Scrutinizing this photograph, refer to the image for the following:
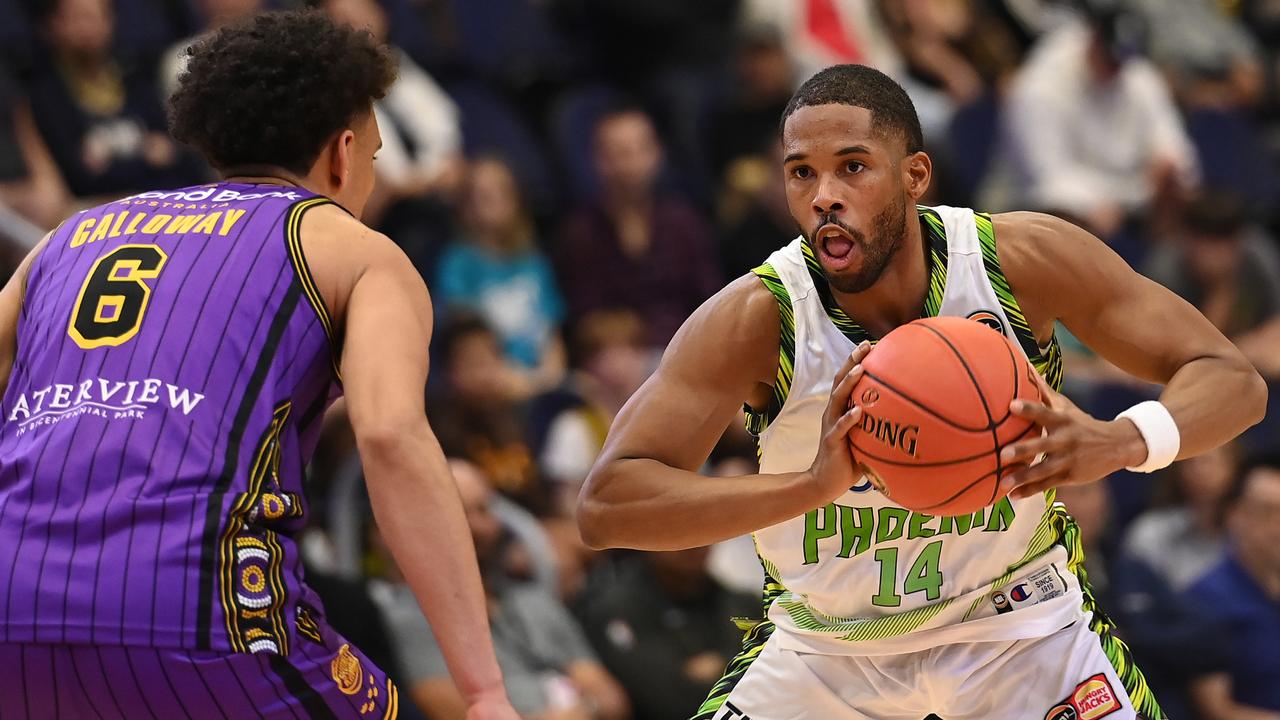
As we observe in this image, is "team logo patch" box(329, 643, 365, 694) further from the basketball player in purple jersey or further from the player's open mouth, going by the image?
the player's open mouth

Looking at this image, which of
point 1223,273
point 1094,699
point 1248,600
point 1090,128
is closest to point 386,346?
point 1094,699

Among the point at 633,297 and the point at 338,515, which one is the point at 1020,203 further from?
the point at 338,515

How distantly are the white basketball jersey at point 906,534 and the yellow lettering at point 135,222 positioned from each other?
150 centimetres

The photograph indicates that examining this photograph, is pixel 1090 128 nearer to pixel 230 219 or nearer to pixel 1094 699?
pixel 1094 699

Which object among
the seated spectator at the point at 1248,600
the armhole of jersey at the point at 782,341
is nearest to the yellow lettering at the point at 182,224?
the armhole of jersey at the point at 782,341

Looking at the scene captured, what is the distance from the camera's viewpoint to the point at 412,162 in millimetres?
9094

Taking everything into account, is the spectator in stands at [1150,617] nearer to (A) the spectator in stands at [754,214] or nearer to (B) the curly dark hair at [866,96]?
(A) the spectator in stands at [754,214]

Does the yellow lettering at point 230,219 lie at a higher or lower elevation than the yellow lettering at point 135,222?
higher

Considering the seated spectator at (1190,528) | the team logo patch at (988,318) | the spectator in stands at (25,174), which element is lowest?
the seated spectator at (1190,528)

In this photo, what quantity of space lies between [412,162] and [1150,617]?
14.9 ft

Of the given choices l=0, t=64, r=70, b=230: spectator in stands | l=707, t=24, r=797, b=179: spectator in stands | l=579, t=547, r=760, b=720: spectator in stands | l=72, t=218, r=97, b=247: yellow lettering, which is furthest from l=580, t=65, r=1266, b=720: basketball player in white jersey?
l=707, t=24, r=797, b=179: spectator in stands

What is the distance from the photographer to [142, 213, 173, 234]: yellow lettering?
335 centimetres

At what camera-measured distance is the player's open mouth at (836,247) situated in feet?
12.7

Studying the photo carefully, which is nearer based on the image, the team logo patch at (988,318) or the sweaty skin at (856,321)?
the sweaty skin at (856,321)
